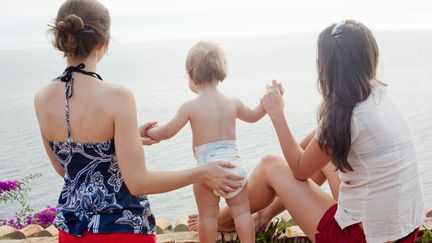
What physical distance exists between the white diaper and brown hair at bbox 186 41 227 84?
28 centimetres

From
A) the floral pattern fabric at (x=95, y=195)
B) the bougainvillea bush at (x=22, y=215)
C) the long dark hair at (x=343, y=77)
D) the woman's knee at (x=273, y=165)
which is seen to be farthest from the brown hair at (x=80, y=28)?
the bougainvillea bush at (x=22, y=215)

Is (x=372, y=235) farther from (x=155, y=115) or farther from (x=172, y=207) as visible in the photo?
(x=155, y=115)

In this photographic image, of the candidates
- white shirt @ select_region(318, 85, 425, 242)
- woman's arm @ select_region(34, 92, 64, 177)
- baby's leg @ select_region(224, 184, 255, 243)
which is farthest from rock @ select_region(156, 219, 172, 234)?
white shirt @ select_region(318, 85, 425, 242)

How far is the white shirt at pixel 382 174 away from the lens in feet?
6.17

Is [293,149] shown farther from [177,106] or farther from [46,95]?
[177,106]

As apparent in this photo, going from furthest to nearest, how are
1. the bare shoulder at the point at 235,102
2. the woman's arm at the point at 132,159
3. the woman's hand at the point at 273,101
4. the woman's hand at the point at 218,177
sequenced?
the bare shoulder at the point at 235,102 < the woman's hand at the point at 273,101 < the woman's hand at the point at 218,177 < the woman's arm at the point at 132,159

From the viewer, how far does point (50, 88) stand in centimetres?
169

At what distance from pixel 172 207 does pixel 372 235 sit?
2.30 m

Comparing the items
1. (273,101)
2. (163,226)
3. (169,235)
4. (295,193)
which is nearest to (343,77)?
(273,101)

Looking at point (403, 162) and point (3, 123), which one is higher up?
point (403, 162)

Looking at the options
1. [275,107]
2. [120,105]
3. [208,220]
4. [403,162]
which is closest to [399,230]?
[403,162]

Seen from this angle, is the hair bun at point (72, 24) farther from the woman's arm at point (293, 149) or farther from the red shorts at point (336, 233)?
the red shorts at point (336, 233)

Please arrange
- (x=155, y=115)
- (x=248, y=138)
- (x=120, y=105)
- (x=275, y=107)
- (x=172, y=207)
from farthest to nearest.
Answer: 1. (x=155, y=115)
2. (x=248, y=138)
3. (x=172, y=207)
4. (x=275, y=107)
5. (x=120, y=105)

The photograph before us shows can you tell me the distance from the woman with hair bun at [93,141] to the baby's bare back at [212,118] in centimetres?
69
